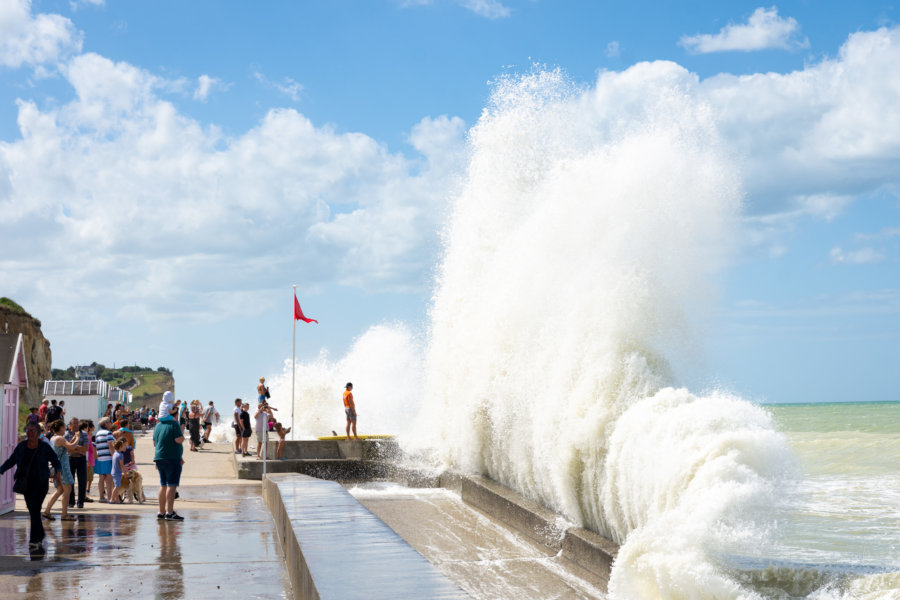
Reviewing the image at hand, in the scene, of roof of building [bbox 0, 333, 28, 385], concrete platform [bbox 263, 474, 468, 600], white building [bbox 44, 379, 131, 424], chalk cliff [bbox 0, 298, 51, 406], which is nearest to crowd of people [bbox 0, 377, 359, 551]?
roof of building [bbox 0, 333, 28, 385]

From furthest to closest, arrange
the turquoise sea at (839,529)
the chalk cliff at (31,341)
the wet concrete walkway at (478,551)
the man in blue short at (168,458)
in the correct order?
the chalk cliff at (31,341) < the man in blue short at (168,458) < the wet concrete walkway at (478,551) < the turquoise sea at (839,529)

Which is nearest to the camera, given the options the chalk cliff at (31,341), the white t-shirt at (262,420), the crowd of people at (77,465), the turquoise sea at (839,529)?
the turquoise sea at (839,529)

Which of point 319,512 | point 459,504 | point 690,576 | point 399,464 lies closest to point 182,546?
point 319,512

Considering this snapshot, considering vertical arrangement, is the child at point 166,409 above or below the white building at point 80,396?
below

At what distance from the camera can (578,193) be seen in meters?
13.7

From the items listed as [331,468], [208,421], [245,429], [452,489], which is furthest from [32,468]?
[208,421]

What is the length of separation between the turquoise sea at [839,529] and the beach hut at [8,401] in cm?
942

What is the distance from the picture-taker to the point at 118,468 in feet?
43.3

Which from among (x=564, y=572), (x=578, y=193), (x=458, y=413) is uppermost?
(x=578, y=193)

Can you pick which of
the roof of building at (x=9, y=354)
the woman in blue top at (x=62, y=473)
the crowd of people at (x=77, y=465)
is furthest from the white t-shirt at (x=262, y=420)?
the roof of building at (x=9, y=354)

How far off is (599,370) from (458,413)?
661 centimetres

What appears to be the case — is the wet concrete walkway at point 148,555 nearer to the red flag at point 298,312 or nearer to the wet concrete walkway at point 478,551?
the wet concrete walkway at point 478,551

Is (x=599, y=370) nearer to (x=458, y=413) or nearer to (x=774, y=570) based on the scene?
(x=774, y=570)

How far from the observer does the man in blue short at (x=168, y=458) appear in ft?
35.7
